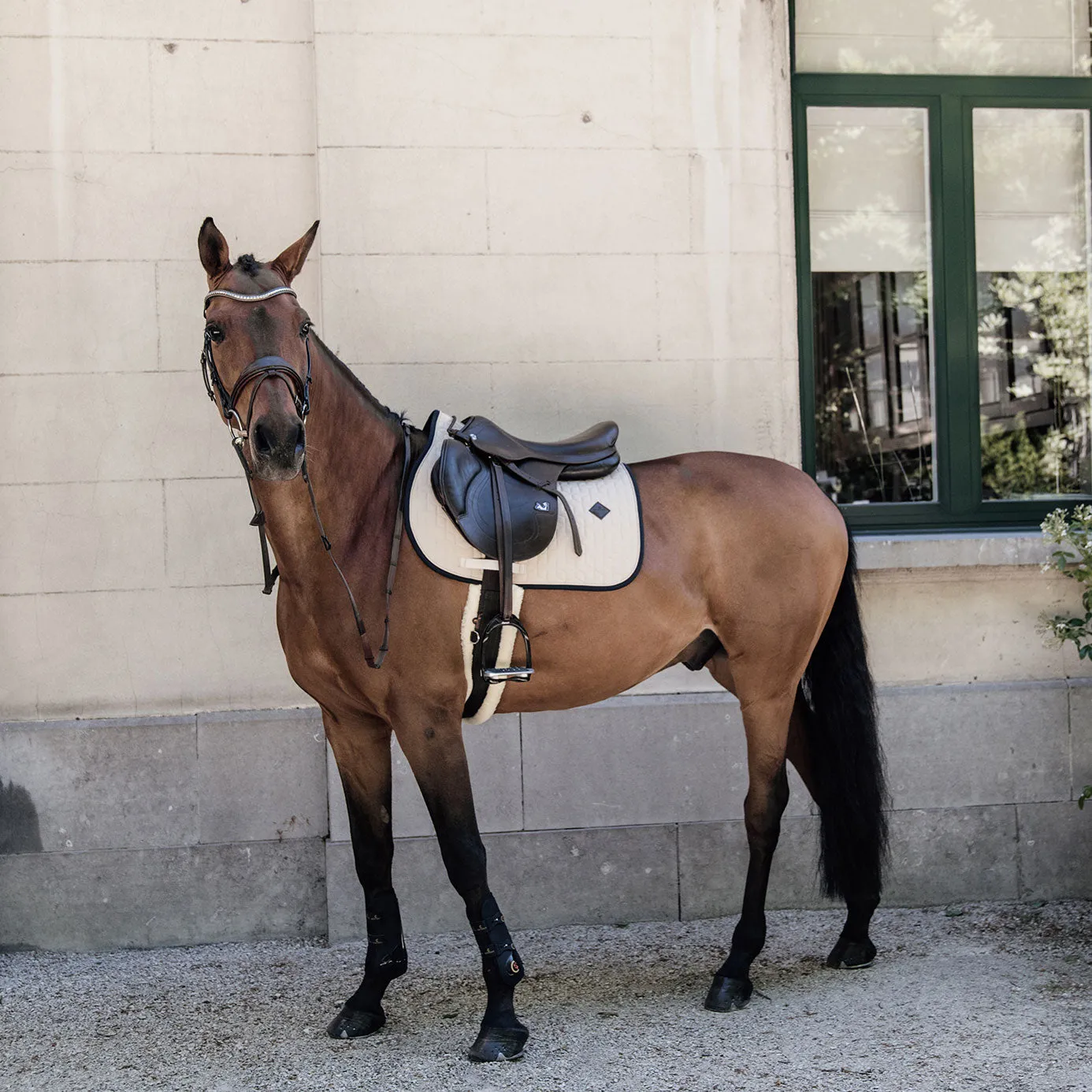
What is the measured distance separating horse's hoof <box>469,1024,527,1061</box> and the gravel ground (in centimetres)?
4

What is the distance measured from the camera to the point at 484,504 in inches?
129

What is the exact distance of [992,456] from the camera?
16.2 feet

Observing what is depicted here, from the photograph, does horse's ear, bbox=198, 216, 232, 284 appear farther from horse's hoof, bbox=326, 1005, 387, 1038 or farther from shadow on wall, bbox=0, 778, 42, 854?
shadow on wall, bbox=0, 778, 42, 854

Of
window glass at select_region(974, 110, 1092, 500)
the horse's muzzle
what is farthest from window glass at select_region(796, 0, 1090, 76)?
the horse's muzzle

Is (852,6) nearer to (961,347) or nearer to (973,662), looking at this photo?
(961,347)

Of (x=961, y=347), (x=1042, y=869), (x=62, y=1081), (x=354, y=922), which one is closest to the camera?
(x=62, y=1081)

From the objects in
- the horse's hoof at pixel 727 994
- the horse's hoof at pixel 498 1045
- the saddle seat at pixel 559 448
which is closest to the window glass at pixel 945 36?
the saddle seat at pixel 559 448

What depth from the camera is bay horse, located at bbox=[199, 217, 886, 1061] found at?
3031 mm

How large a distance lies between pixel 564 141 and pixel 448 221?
0.54 m

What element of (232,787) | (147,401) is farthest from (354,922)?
(147,401)

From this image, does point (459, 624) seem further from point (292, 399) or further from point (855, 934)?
point (855, 934)

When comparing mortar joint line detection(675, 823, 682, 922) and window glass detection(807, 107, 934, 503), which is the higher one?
window glass detection(807, 107, 934, 503)

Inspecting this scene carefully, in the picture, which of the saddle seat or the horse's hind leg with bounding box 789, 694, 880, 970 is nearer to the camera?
the saddle seat

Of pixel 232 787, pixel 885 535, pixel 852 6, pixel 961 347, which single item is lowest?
pixel 232 787
